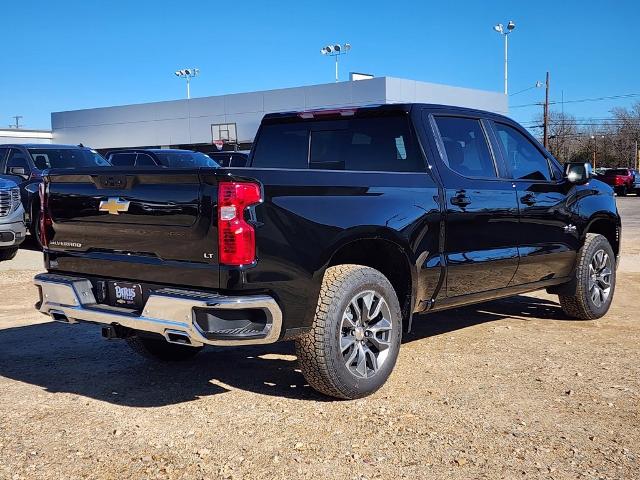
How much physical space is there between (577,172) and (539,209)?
2.14 feet

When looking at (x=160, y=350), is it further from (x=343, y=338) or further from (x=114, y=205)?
(x=343, y=338)

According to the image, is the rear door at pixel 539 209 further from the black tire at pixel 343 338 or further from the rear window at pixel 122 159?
the rear window at pixel 122 159

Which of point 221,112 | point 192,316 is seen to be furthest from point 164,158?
point 221,112

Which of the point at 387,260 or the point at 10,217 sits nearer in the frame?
the point at 387,260

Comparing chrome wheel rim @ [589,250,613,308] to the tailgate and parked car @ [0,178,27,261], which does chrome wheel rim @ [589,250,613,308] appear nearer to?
the tailgate

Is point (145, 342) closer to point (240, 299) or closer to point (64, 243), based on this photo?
point (64, 243)

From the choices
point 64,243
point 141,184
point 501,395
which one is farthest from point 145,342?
point 501,395

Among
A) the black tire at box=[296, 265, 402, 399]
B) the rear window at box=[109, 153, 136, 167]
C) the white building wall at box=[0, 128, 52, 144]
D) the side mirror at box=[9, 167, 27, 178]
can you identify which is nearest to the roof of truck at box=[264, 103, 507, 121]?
the black tire at box=[296, 265, 402, 399]

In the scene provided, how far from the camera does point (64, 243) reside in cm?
498

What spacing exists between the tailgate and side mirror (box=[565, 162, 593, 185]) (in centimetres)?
390

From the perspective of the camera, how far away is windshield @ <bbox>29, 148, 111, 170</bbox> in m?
13.6

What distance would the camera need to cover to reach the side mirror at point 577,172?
677 cm

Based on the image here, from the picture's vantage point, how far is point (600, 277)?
7477mm

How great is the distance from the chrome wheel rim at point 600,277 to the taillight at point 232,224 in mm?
4349
